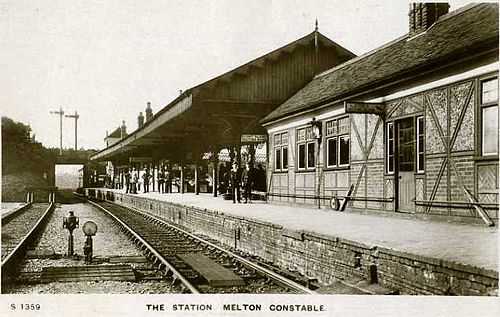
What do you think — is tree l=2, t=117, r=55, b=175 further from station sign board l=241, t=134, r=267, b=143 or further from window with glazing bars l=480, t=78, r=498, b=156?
window with glazing bars l=480, t=78, r=498, b=156

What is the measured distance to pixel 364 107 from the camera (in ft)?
31.3

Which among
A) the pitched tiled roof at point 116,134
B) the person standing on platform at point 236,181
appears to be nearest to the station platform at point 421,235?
the person standing on platform at point 236,181

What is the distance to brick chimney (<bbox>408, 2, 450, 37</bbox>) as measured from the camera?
10469 millimetres

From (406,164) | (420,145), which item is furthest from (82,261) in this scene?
(420,145)

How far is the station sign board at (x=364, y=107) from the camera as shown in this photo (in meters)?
9.40

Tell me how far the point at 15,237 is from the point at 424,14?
9208 mm

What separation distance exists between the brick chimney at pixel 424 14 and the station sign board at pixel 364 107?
2023mm

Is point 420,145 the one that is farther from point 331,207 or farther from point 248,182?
point 248,182

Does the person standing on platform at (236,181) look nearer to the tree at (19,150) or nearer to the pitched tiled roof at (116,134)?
the tree at (19,150)

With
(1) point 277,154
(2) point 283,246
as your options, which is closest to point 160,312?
(2) point 283,246

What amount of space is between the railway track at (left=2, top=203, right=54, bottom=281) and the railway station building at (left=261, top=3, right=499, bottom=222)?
5633 mm

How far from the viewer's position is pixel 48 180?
2720cm

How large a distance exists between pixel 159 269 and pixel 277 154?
784 centimetres
